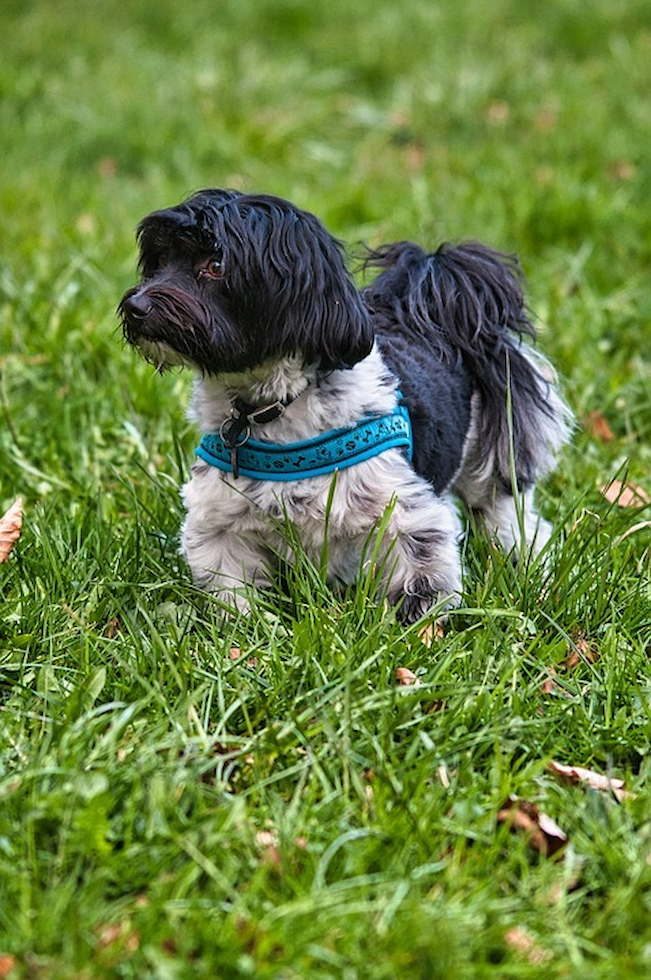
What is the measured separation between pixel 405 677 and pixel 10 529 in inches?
47.6

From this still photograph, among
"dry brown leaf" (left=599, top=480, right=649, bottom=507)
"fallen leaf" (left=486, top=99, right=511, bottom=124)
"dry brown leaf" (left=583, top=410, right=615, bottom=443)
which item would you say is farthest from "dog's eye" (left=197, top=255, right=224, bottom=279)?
"fallen leaf" (left=486, top=99, right=511, bottom=124)

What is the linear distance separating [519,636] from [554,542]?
1.07 feet

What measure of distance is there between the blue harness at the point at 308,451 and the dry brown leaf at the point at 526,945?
1.28 m

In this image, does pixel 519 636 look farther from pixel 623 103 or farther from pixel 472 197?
pixel 623 103

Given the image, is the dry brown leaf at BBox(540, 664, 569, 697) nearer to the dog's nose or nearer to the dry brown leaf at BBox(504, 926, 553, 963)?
the dry brown leaf at BBox(504, 926, 553, 963)

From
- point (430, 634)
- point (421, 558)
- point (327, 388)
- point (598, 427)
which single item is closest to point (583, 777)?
point (430, 634)

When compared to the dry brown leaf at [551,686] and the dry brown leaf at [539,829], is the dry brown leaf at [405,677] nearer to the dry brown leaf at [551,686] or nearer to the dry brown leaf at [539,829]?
the dry brown leaf at [551,686]

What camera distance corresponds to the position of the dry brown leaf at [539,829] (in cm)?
252

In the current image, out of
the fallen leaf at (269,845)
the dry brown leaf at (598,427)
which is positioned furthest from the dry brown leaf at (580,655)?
the dry brown leaf at (598,427)

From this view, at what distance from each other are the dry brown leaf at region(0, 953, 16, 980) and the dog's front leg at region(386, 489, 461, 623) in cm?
138

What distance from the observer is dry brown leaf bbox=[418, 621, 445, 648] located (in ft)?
10.1

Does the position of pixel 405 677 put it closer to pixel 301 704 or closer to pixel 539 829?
pixel 301 704

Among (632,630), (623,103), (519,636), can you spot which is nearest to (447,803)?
(519,636)

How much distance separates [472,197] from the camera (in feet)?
21.3
